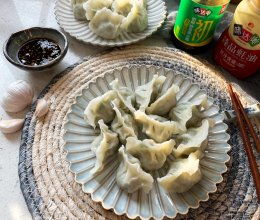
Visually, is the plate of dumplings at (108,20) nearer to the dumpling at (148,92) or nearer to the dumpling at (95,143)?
the dumpling at (148,92)

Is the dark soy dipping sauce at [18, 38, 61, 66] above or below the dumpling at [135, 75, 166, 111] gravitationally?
below

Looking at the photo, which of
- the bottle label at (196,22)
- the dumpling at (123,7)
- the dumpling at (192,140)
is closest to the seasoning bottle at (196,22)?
the bottle label at (196,22)

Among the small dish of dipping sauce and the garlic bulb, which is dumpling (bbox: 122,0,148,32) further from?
the garlic bulb

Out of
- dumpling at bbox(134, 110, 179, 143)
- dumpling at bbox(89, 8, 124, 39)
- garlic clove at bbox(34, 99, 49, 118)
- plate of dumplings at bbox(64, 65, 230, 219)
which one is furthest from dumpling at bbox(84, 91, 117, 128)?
dumpling at bbox(89, 8, 124, 39)

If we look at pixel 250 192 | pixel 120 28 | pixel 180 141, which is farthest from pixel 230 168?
pixel 120 28

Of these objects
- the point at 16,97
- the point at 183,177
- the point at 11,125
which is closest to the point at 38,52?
the point at 16,97

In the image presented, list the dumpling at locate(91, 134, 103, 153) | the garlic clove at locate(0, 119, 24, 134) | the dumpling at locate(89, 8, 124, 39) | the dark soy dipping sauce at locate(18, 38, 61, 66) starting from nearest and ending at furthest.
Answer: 1. the dumpling at locate(91, 134, 103, 153)
2. the garlic clove at locate(0, 119, 24, 134)
3. the dark soy dipping sauce at locate(18, 38, 61, 66)
4. the dumpling at locate(89, 8, 124, 39)
